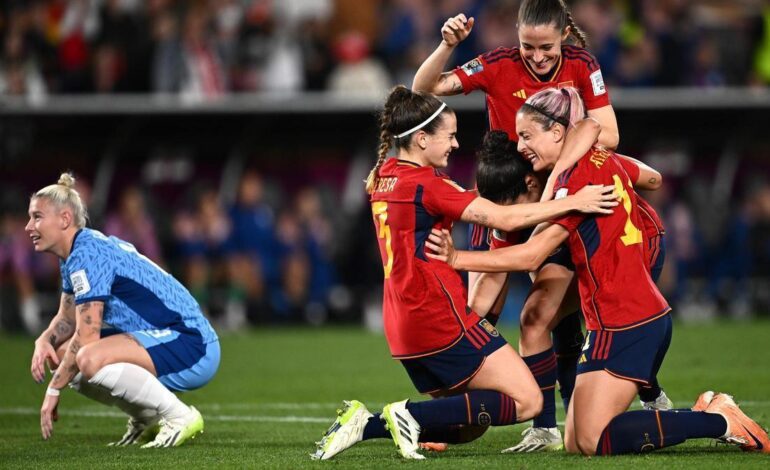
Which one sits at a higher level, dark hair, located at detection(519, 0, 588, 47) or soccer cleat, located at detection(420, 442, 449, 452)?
dark hair, located at detection(519, 0, 588, 47)

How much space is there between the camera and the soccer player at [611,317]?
620cm

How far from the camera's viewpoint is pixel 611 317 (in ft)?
20.7

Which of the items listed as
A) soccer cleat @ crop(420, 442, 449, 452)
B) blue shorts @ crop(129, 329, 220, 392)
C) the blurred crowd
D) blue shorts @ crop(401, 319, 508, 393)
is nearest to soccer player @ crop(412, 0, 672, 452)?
soccer cleat @ crop(420, 442, 449, 452)

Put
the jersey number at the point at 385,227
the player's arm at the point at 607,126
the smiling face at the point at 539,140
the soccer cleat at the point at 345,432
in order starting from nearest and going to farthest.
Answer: the soccer cleat at the point at 345,432, the jersey number at the point at 385,227, the smiling face at the point at 539,140, the player's arm at the point at 607,126

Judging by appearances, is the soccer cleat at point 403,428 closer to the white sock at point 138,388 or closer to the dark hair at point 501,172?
the dark hair at point 501,172

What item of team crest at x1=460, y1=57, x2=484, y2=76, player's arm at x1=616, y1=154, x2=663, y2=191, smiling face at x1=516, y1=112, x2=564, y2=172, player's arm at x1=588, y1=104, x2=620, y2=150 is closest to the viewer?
smiling face at x1=516, y1=112, x2=564, y2=172

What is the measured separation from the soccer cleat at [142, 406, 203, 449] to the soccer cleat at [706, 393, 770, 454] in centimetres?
299

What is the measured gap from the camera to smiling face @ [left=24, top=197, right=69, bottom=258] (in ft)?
24.3

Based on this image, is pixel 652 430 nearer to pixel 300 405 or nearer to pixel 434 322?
pixel 434 322

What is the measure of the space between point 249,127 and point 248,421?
10299mm

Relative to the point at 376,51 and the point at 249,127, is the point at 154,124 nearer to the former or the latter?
the point at 249,127

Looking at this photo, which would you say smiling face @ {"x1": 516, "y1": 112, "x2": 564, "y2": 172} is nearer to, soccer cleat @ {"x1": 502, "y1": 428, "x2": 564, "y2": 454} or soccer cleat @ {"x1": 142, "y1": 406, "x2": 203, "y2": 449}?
soccer cleat @ {"x1": 502, "y1": 428, "x2": 564, "y2": 454}

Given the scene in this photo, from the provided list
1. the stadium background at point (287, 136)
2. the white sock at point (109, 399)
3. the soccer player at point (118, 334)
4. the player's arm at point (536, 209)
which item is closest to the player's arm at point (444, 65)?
the player's arm at point (536, 209)

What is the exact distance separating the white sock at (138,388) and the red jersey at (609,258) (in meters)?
Answer: 2.57
